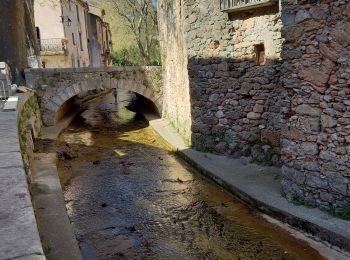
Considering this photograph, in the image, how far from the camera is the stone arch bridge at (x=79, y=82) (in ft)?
47.5

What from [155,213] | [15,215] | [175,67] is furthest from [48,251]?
[175,67]

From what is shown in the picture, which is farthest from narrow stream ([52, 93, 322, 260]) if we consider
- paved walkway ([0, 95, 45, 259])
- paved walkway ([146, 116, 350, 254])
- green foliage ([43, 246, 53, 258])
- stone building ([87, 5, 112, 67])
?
stone building ([87, 5, 112, 67])

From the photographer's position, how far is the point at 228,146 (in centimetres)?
906

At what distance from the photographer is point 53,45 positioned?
25.5 m

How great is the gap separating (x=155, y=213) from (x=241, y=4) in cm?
457

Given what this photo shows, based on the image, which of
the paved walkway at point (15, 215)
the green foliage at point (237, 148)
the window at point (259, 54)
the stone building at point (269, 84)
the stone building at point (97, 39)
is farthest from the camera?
the stone building at point (97, 39)

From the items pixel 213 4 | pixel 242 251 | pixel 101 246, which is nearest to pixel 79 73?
pixel 213 4

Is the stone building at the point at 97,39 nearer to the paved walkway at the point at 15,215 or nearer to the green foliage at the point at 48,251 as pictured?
the green foliage at the point at 48,251

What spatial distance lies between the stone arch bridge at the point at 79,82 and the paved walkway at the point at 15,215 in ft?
35.0

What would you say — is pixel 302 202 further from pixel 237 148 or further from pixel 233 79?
pixel 233 79

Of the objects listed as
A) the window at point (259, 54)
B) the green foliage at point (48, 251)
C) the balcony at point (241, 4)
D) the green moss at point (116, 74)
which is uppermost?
the balcony at point (241, 4)

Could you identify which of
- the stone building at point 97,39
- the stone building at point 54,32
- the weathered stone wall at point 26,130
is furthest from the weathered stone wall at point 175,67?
the stone building at point 97,39

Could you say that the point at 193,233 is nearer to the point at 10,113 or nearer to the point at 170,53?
the point at 10,113

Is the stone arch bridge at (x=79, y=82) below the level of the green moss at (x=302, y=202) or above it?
above
